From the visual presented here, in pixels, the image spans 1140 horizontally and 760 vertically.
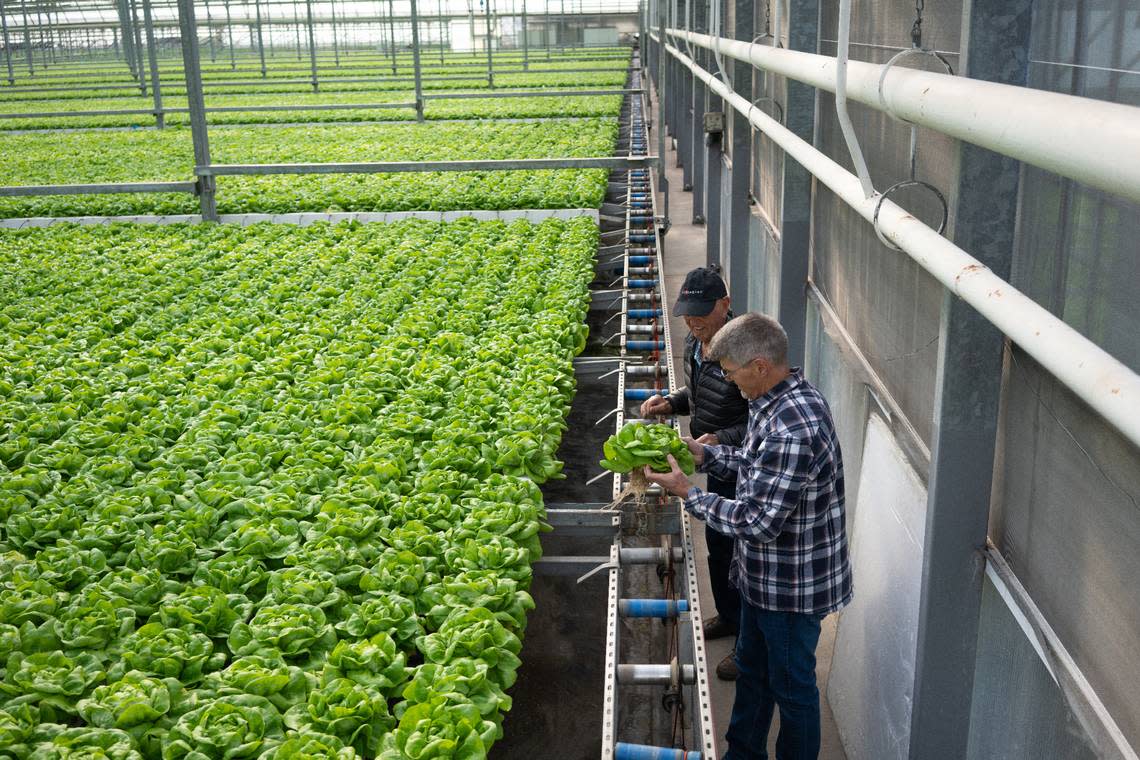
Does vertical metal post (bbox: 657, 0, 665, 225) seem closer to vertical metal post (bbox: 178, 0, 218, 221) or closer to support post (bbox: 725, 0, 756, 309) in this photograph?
support post (bbox: 725, 0, 756, 309)

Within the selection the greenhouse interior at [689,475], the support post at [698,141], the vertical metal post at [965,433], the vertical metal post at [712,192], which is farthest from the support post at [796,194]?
the support post at [698,141]

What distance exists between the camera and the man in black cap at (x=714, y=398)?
5.26 meters

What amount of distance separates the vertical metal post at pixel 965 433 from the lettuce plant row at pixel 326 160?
10.6 metres

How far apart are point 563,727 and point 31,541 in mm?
2771

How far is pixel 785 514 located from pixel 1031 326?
1.67m

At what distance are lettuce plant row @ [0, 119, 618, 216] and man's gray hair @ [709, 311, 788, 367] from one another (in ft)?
32.5

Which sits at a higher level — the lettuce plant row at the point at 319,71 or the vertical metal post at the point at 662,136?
the lettuce plant row at the point at 319,71

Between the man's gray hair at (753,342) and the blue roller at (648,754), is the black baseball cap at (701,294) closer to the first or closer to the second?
the man's gray hair at (753,342)

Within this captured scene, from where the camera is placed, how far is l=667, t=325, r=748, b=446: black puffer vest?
5.24 metres

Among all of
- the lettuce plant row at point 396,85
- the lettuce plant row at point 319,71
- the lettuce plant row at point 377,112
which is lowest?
the lettuce plant row at point 377,112

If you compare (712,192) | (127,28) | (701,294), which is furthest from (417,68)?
(701,294)

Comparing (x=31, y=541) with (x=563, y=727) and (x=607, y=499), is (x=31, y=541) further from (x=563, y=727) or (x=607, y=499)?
(x=607, y=499)

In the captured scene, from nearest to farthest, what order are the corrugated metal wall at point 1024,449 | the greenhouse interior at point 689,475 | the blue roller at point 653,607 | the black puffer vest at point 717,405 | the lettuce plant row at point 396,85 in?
the corrugated metal wall at point 1024,449 < the greenhouse interior at point 689,475 < the blue roller at point 653,607 < the black puffer vest at point 717,405 < the lettuce plant row at point 396,85

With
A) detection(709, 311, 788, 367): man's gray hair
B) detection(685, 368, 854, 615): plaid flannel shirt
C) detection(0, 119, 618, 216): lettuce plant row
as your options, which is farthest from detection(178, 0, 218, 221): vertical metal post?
detection(685, 368, 854, 615): plaid flannel shirt
